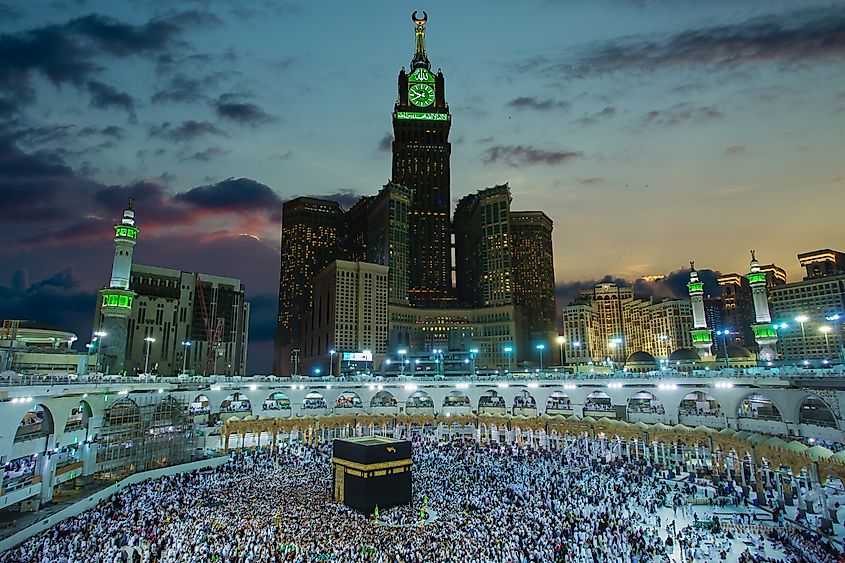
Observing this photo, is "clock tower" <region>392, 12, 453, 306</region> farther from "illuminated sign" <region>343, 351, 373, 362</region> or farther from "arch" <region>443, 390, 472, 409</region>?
"arch" <region>443, 390, 472, 409</region>

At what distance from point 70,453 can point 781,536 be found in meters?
40.7

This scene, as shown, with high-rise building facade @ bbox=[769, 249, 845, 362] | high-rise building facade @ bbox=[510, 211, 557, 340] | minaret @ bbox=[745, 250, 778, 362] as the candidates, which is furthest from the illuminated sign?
high-rise building facade @ bbox=[769, 249, 845, 362]

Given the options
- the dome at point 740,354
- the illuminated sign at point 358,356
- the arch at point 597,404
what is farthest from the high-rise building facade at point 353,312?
the dome at point 740,354

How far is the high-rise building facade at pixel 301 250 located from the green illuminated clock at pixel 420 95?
59.3 metres

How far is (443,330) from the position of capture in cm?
12600

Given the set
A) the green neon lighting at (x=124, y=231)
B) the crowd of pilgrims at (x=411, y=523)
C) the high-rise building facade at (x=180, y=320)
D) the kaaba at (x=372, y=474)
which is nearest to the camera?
the crowd of pilgrims at (x=411, y=523)

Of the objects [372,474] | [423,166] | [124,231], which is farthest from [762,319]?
[423,166]

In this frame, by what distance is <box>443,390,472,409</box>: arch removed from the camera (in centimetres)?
5674

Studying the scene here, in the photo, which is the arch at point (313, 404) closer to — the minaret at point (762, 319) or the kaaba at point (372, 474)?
the kaaba at point (372, 474)

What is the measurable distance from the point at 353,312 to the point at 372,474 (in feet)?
296

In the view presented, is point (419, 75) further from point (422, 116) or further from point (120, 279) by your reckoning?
point (120, 279)

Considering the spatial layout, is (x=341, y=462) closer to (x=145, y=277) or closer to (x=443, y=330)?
(x=443, y=330)

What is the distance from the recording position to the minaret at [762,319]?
199ft

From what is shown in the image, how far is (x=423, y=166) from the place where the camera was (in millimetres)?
155875
